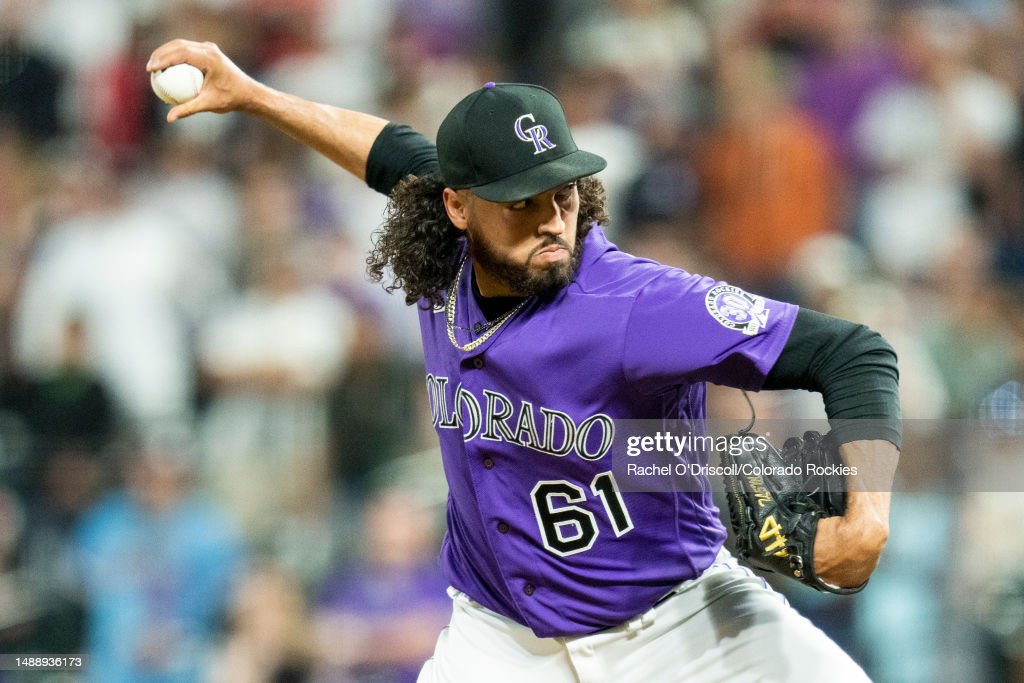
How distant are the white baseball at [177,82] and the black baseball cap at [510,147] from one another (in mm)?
1025

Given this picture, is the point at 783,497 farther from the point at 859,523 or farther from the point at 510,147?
the point at 510,147

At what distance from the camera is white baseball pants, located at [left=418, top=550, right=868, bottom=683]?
3111 millimetres

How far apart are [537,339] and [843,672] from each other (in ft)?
3.47

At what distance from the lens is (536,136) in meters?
3.13

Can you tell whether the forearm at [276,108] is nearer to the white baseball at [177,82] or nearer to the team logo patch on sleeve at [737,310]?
the white baseball at [177,82]

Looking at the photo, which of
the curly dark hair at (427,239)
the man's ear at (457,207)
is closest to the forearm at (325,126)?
the curly dark hair at (427,239)

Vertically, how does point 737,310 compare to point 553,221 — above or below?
below

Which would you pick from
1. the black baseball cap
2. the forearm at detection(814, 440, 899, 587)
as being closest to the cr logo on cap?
the black baseball cap

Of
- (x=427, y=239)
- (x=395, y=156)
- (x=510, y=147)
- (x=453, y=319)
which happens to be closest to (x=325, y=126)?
(x=395, y=156)

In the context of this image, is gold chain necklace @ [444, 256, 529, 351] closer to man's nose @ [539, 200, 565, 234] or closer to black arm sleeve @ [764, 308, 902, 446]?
man's nose @ [539, 200, 565, 234]

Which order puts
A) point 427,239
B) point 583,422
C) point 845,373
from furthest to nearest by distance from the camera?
point 427,239 < point 583,422 < point 845,373

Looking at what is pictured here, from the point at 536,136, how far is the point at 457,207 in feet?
1.20

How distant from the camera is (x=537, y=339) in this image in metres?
3.13

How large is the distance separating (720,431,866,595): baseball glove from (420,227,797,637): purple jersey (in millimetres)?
196
